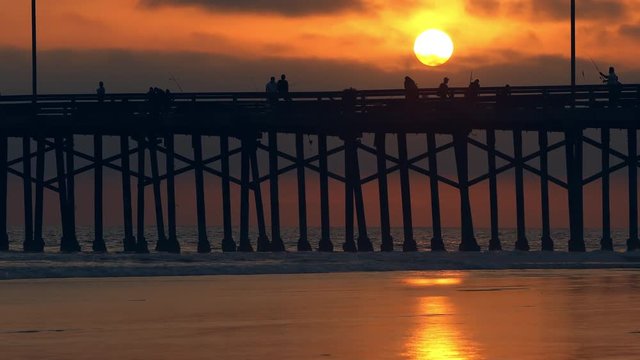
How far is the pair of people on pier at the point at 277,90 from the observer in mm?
40156

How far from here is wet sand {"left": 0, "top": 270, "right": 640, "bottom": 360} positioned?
1516 cm

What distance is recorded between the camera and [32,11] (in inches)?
1833

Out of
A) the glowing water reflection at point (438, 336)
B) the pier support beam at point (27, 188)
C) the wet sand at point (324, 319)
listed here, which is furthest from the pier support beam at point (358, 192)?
the glowing water reflection at point (438, 336)

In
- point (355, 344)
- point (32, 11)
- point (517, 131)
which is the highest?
point (32, 11)

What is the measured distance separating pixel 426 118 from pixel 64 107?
10237 millimetres

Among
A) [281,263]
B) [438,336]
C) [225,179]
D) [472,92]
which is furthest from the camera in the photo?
[225,179]

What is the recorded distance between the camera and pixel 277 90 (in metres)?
42.5

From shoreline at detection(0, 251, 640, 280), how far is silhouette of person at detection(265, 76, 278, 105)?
440cm

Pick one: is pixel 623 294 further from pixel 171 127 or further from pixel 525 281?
pixel 171 127

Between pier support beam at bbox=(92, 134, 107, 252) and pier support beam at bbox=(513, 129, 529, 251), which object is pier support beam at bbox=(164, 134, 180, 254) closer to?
pier support beam at bbox=(92, 134, 107, 252)

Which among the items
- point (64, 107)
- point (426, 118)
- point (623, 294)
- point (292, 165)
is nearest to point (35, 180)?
point (64, 107)

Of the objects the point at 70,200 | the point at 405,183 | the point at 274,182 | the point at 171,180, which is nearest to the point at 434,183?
the point at 405,183

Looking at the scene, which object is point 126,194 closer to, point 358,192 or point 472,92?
point 358,192

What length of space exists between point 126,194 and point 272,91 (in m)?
5.10
